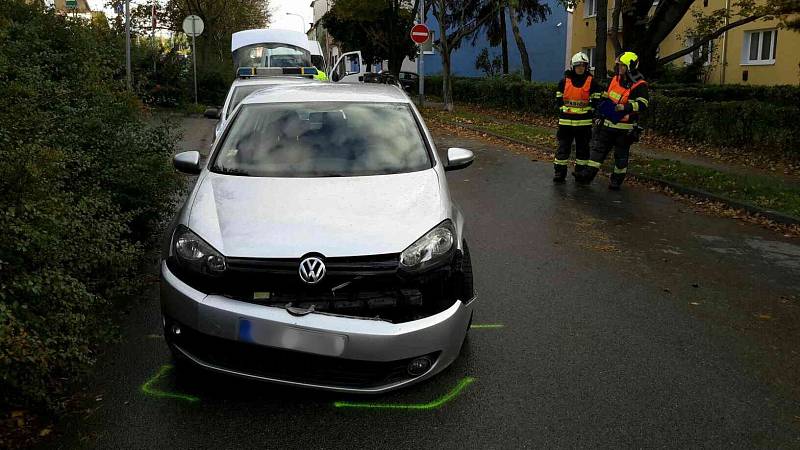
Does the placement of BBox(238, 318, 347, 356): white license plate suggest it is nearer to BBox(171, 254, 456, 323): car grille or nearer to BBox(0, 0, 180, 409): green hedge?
BBox(171, 254, 456, 323): car grille

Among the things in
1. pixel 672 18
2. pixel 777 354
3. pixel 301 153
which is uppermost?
pixel 672 18

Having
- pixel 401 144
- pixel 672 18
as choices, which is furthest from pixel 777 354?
pixel 672 18

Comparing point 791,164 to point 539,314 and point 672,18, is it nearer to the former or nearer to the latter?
point 672,18

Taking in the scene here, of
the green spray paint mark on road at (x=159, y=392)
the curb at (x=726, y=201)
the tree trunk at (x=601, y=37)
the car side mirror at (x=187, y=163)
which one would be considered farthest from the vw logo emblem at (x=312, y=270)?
the tree trunk at (x=601, y=37)

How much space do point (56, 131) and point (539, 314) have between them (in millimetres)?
3802

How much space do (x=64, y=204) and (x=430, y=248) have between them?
2.00 m

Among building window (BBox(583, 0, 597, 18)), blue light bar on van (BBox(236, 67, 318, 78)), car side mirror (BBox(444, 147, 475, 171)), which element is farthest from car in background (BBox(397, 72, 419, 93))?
car side mirror (BBox(444, 147, 475, 171))

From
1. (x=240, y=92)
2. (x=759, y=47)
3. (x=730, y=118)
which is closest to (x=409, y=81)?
(x=759, y=47)

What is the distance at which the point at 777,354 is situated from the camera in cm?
499

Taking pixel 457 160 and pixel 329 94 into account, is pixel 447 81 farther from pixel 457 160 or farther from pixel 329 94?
pixel 457 160

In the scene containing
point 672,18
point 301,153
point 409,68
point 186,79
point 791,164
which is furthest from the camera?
point 409,68

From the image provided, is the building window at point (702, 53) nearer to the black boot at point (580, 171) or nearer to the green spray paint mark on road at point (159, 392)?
the black boot at point (580, 171)

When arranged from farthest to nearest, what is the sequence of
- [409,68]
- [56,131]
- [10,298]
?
1. [409,68]
2. [56,131]
3. [10,298]

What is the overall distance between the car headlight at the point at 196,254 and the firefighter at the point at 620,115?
8020mm
